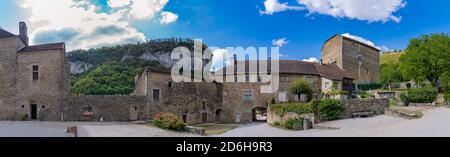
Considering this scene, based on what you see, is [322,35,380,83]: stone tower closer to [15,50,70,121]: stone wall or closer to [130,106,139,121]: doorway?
[130,106,139,121]: doorway

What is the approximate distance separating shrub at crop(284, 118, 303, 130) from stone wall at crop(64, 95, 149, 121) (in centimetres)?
1024

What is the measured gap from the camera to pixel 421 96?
74.5 feet

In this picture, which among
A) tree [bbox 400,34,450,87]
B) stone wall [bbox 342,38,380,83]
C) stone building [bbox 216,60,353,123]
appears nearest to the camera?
tree [bbox 400,34,450,87]

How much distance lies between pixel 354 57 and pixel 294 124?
21.6m

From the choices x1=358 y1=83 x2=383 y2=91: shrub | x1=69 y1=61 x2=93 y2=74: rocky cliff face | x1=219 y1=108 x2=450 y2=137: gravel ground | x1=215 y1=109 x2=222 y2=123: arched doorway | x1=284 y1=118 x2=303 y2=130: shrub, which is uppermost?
x1=69 y1=61 x2=93 y2=74: rocky cliff face

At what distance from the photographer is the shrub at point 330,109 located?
17516 millimetres

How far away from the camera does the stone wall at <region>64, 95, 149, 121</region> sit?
2280 cm

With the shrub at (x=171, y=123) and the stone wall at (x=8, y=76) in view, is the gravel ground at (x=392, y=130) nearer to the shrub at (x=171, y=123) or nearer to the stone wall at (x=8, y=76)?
the shrub at (x=171, y=123)

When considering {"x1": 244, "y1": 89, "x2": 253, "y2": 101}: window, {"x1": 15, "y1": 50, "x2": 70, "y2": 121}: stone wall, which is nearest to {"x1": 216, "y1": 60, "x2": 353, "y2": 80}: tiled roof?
{"x1": 244, "y1": 89, "x2": 253, "y2": 101}: window

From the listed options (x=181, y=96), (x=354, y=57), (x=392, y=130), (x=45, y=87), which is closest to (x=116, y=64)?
(x=181, y=96)

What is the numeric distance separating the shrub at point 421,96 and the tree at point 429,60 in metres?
4.76

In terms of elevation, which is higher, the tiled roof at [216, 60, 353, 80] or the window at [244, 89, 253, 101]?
the tiled roof at [216, 60, 353, 80]

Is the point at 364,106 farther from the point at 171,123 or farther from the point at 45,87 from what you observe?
the point at 45,87
